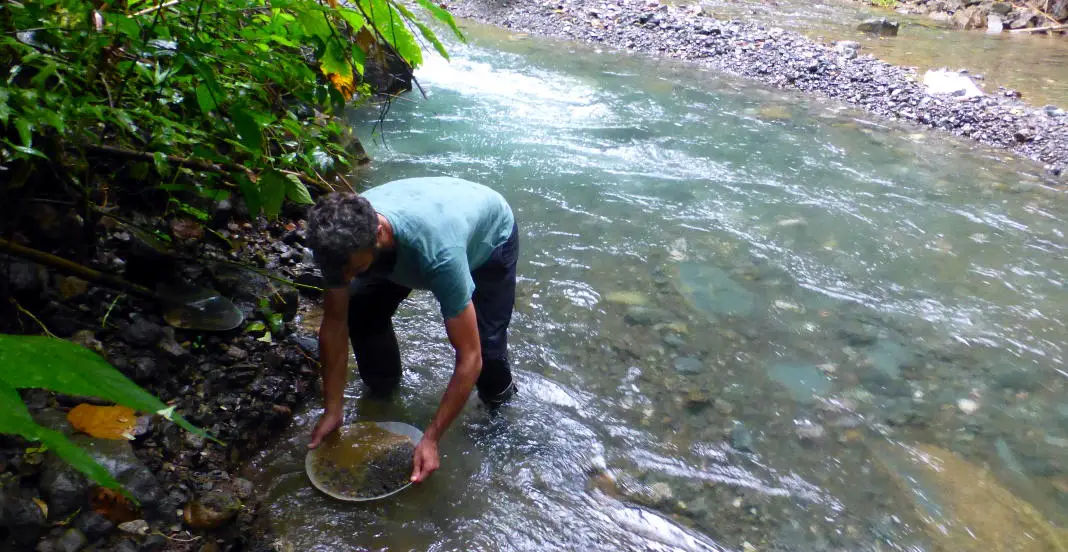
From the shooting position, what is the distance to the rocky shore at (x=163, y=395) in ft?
6.07

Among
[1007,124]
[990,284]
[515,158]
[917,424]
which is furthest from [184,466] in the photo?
[1007,124]

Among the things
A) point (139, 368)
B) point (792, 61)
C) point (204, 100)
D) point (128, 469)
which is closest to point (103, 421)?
point (128, 469)

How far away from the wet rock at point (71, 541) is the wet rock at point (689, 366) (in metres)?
2.63

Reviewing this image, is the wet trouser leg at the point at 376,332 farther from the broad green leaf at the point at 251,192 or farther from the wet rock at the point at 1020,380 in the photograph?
the wet rock at the point at 1020,380

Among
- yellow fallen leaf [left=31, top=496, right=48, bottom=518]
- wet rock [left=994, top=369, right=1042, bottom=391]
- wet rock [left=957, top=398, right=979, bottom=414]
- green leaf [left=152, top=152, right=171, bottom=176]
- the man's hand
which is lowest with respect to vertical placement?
wet rock [left=994, top=369, right=1042, bottom=391]

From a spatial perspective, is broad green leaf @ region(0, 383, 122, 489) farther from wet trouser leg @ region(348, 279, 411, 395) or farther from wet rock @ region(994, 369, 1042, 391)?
wet rock @ region(994, 369, 1042, 391)

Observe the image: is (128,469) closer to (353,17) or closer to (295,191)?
(295,191)

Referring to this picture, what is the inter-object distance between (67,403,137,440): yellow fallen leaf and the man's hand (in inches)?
35.6

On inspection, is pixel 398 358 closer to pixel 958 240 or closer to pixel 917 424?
pixel 917 424

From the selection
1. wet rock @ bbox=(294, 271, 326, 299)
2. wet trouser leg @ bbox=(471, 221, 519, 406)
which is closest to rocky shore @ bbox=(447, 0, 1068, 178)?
wet trouser leg @ bbox=(471, 221, 519, 406)

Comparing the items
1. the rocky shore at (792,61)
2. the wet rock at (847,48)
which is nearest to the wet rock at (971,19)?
the wet rock at (847,48)

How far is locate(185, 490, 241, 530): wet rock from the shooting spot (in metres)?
2.13

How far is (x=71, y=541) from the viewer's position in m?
1.82

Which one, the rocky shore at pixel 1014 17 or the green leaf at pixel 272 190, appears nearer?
the green leaf at pixel 272 190
